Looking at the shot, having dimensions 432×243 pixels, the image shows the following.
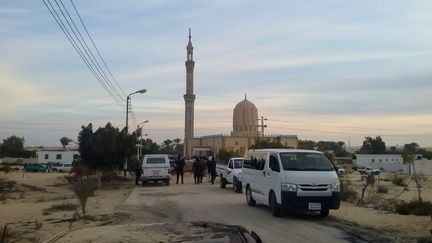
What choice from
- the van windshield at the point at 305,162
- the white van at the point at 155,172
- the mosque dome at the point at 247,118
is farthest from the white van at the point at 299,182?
the mosque dome at the point at 247,118

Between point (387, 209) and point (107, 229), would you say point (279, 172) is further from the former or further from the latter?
point (107, 229)

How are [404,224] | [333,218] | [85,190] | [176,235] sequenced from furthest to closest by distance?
1. [85,190]
2. [333,218]
3. [404,224]
4. [176,235]

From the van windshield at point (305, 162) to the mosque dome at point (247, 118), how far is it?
88.3 metres

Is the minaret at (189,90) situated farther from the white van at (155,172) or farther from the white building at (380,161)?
the white van at (155,172)

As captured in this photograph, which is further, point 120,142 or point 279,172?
point 120,142

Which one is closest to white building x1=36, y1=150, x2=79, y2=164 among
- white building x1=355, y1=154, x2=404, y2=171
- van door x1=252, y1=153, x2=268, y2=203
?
white building x1=355, y1=154, x2=404, y2=171

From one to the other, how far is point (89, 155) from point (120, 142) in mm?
2424

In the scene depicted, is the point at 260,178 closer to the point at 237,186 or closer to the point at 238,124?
the point at 237,186

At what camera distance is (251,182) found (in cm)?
1936

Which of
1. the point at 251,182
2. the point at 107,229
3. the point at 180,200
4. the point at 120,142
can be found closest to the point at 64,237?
the point at 107,229

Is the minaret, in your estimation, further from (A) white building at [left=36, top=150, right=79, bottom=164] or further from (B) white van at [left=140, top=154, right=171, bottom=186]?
(B) white van at [left=140, top=154, right=171, bottom=186]

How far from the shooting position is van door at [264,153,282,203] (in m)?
16.0

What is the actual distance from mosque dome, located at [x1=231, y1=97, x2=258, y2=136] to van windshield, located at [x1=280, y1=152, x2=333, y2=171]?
8832 cm

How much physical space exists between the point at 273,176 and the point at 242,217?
163cm
